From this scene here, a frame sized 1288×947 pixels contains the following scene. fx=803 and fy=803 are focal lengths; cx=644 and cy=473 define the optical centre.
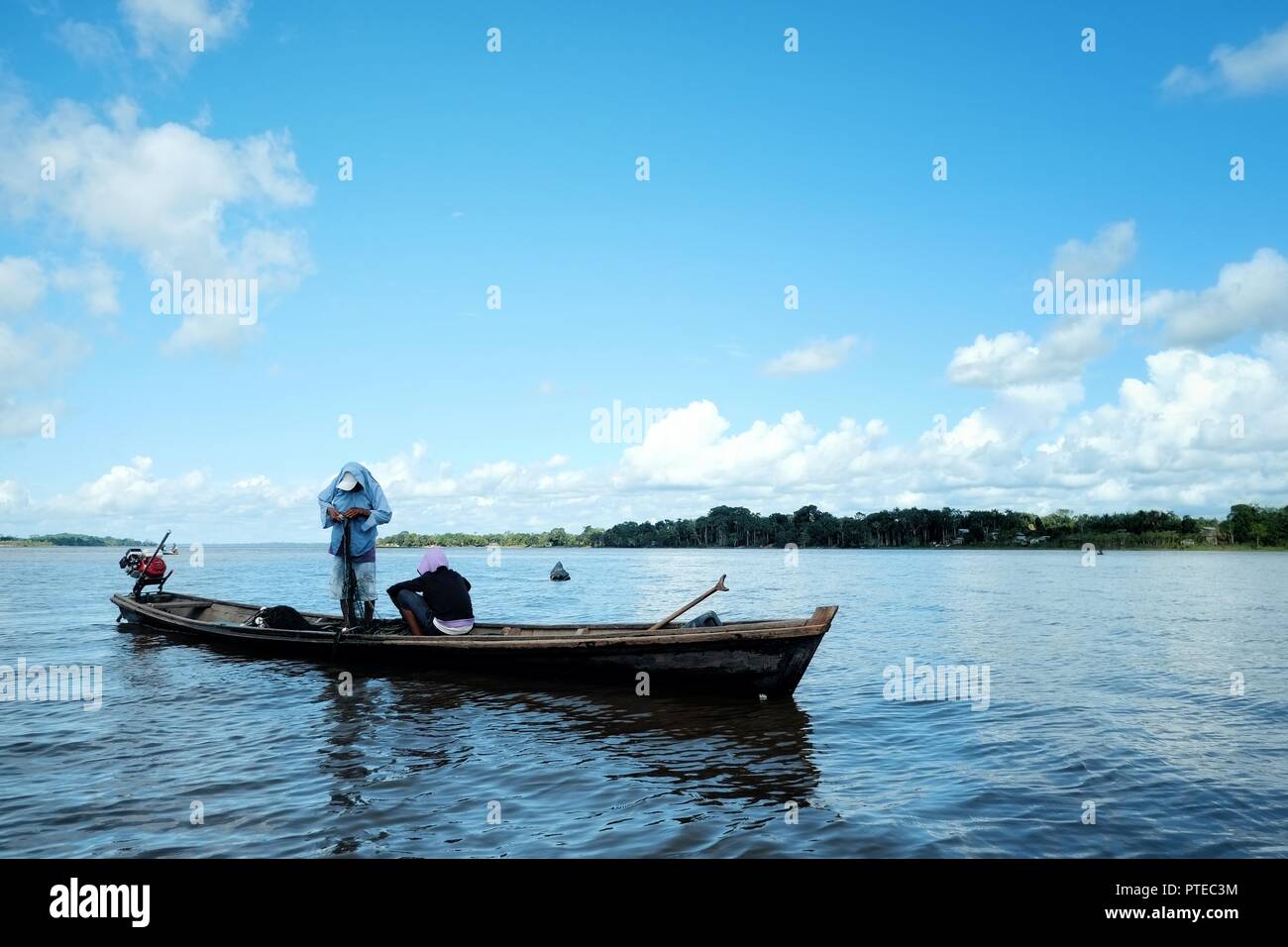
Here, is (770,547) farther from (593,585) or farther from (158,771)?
(158,771)

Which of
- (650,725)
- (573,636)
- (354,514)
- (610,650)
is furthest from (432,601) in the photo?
(650,725)

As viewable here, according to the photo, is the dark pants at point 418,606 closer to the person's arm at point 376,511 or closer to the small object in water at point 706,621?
the person's arm at point 376,511

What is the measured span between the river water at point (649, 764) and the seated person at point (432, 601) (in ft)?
3.32

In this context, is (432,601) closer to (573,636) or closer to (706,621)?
(573,636)

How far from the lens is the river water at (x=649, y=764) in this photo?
6.72m

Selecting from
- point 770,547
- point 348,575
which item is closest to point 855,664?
point 348,575

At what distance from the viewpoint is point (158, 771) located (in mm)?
8602

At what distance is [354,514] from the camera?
1411 cm

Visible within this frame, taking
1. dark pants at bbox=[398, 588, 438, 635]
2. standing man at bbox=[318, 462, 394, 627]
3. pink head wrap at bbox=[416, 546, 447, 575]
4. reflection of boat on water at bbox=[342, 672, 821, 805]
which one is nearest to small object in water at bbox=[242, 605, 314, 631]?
standing man at bbox=[318, 462, 394, 627]

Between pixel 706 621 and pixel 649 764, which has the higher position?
pixel 706 621

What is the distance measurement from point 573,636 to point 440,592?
2.71 metres
